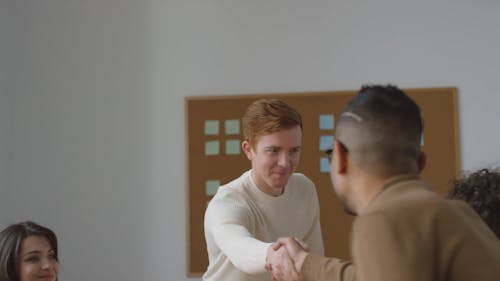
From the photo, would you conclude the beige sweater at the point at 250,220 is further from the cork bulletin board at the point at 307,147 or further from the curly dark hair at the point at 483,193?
the cork bulletin board at the point at 307,147

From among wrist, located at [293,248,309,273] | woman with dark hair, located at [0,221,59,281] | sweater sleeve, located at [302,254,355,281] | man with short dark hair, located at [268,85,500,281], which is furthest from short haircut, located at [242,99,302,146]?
woman with dark hair, located at [0,221,59,281]

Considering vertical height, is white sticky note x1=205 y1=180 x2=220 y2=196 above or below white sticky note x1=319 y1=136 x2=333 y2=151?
below

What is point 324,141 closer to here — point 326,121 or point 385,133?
point 326,121

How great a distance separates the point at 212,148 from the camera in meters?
4.86

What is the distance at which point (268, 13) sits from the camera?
16.1 feet

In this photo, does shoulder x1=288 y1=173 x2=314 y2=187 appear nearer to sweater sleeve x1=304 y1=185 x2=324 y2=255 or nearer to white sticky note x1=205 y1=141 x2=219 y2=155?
sweater sleeve x1=304 y1=185 x2=324 y2=255

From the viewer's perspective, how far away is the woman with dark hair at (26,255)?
2822 millimetres

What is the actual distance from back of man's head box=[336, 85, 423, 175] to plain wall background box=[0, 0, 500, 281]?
3512mm

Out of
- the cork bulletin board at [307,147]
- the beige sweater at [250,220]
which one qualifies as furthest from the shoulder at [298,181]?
the cork bulletin board at [307,147]

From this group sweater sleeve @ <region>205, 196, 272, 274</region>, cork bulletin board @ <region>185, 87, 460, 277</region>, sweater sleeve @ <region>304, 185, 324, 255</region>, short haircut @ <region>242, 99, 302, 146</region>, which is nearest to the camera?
sweater sleeve @ <region>205, 196, 272, 274</region>

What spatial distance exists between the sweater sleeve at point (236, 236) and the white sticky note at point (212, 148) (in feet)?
8.08

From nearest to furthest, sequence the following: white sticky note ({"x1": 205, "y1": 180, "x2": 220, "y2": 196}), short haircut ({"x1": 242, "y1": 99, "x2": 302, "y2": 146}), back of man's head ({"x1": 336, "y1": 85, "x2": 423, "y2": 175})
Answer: back of man's head ({"x1": 336, "y1": 85, "x2": 423, "y2": 175}) < short haircut ({"x1": 242, "y1": 99, "x2": 302, "y2": 146}) < white sticky note ({"x1": 205, "y1": 180, "x2": 220, "y2": 196})

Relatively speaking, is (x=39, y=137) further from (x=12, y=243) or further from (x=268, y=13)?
(x=12, y=243)

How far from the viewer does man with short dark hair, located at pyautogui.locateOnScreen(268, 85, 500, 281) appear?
44.2 inches
